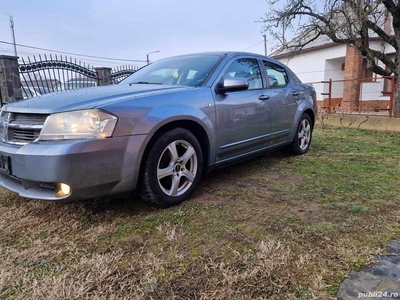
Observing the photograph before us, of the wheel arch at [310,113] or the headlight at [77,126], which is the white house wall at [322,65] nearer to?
the wheel arch at [310,113]

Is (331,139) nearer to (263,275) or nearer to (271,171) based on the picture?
(271,171)

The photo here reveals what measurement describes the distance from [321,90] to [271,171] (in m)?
13.8

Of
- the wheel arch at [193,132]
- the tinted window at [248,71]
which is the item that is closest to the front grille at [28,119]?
the wheel arch at [193,132]

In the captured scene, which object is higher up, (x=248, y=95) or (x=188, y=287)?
(x=248, y=95)

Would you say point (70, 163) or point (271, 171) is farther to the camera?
point (271, 171)

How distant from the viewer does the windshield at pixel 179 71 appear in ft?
10.4

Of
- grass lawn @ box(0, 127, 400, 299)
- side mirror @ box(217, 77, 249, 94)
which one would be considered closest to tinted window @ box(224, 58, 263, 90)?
side mirror @ box(217, 77, 249, 94)

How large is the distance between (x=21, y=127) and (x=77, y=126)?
0.53m

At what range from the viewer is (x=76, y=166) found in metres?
2.07

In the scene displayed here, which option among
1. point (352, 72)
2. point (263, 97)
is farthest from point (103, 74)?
point (352, 72)

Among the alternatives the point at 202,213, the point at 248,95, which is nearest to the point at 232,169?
the point at 248,95

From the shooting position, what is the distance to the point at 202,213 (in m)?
2.56

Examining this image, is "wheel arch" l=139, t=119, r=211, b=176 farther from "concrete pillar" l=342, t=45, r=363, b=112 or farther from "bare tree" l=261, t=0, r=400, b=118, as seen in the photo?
"concrete pillar" l=342, t=45, r=363, b=112

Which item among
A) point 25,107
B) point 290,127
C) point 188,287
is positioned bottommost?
point 188,287
